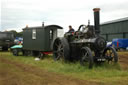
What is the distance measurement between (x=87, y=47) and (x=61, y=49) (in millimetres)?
2021

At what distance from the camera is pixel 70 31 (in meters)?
9.93

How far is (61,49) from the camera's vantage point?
9.44 m

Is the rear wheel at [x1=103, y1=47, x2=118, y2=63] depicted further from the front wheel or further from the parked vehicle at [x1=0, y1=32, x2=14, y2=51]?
the parked vehicle at [x1=0, y1=32, x2=14, y2=51]

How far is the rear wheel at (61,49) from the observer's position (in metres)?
8.88

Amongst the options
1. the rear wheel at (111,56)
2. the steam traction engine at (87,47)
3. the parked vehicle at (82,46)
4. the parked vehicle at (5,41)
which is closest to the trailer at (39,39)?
the parked vehicle at (82,46)

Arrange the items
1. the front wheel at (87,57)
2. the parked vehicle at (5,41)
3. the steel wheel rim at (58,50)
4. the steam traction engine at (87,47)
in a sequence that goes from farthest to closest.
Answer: the parked vehicle at (5,41) < the steel wheel rim at (58,50) < the steam traction engine at (87,47) < the front wheel at (87,57)

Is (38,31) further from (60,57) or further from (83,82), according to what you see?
(83,82)

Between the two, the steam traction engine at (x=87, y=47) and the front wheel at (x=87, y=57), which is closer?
the front wheel at (x=87, y=57)

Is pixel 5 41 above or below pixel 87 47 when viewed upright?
above

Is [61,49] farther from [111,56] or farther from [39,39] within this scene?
[39,39]

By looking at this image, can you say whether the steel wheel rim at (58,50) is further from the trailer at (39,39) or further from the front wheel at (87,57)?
the trailer at (39,39)

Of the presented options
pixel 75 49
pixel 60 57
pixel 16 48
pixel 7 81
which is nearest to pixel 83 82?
pixel 7 81

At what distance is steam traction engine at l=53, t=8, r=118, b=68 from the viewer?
7.84m

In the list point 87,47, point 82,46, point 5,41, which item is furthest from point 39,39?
point 5,41
